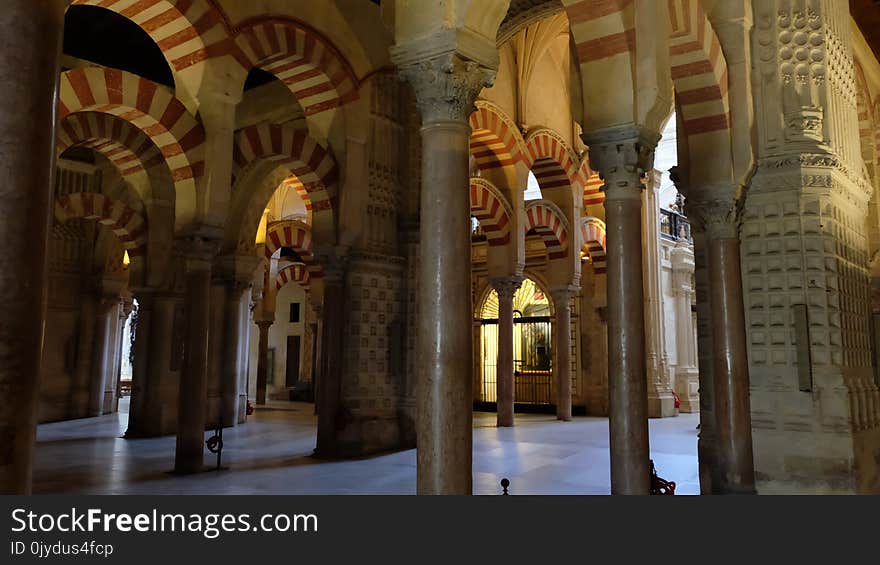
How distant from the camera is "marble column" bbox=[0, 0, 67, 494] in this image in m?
1.57

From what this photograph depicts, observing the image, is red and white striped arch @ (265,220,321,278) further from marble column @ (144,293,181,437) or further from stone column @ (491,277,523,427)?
Result: stone column @ (491,277,523,427)

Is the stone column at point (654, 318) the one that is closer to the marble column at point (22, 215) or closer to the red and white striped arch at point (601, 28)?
the red and white striped arch at point (601, 28)

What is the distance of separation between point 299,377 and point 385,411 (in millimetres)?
11579

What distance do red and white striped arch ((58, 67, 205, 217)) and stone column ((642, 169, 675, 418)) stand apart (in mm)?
8562

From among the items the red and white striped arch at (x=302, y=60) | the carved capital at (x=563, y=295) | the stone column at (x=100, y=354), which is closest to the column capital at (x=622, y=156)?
the red and white striped arch at (x=302, y=60)

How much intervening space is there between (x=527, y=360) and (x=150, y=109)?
35.0 feet

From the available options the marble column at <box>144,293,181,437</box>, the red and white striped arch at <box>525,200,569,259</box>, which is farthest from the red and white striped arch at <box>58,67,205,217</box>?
the red and white striped arch at <box>525,200,569,259</box>

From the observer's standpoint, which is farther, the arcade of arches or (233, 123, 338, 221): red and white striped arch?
(233, 123, 338, 221): red and white striped arch

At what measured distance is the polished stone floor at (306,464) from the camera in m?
5.28

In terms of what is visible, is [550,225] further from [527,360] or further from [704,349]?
[704,349]

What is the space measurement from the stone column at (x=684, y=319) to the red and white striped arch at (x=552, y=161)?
12.7 ft

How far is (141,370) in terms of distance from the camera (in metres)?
9.32

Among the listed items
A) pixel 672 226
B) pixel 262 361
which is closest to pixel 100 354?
pixel 262 361

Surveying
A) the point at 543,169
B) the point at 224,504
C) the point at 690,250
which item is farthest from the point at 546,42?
the point at 224,504
